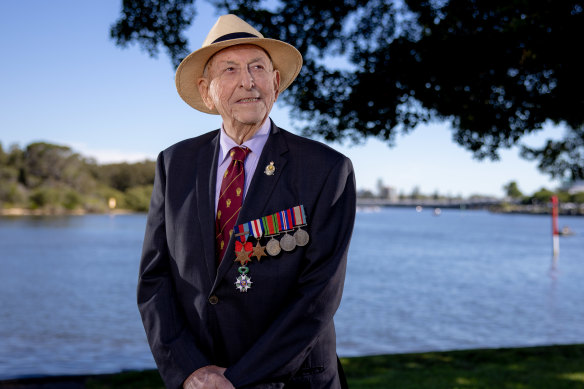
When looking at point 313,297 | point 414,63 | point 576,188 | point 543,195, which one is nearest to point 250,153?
point 313,297

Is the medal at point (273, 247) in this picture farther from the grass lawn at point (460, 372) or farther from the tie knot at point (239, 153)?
the grass lawn at point (460, 372)

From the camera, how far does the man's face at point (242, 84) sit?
2121 millimetres

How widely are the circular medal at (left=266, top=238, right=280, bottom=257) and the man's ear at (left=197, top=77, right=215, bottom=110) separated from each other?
641 mm

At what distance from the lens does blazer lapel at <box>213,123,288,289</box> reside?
2059 millimetres

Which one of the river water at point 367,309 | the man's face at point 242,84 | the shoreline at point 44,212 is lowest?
the river water at point 367,309

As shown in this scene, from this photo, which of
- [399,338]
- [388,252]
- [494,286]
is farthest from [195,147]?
[388,252]

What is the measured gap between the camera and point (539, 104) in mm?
6398

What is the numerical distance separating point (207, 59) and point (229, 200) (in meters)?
0.57

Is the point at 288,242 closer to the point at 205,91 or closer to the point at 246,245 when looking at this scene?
the point at 246,245

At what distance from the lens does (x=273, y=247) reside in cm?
206

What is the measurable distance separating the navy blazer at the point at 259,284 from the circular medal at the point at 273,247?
24 mm

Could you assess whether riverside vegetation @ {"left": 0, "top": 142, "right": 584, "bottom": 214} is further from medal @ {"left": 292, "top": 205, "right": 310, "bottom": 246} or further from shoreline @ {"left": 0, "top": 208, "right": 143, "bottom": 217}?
medal @ {"left": 292, "top": 205, "right": 310, "bottom": 246}

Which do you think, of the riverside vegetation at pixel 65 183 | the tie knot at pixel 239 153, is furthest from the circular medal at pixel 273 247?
the riverside vegetation at pixel 65 183

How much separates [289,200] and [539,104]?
17.0 ft
